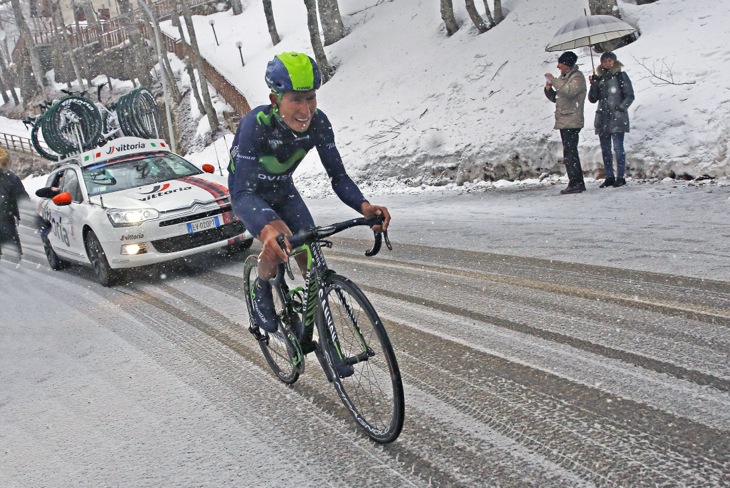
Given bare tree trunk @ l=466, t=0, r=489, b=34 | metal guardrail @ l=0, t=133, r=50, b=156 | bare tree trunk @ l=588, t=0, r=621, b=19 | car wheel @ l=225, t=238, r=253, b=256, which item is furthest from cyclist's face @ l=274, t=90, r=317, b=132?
metal guardrail @ l=0, t=133, r=50, b=156

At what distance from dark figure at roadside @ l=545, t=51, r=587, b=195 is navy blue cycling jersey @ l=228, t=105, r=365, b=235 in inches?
277

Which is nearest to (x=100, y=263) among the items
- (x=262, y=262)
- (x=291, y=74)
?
(x=262, y=262)

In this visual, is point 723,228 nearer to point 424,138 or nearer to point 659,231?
point 659,231

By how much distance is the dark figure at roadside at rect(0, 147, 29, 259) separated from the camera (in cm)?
991

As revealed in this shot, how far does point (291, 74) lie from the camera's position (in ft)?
10.4

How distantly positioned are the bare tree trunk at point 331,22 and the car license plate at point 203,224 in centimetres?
1882

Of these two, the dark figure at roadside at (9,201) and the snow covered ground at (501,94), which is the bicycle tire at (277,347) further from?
the snow covered ground at (501,94)

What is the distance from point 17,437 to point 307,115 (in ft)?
8.73

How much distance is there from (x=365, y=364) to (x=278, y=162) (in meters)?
1.35

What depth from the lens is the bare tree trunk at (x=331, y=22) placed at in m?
24.6

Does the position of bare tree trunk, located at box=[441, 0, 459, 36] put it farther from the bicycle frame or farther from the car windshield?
the bicycle frame

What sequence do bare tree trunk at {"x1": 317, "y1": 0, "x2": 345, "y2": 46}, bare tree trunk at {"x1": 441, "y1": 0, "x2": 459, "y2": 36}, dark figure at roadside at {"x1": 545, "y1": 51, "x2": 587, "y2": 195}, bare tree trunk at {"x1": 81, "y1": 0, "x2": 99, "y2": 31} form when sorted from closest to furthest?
dark figure at roadside at {"x1": 545, "y1": 51, "x2": 587, "y2": 195} → bare tree trunk at {"x1": 441, "y1": 0, "x2": 459, "y2": 36} → bare tree trunk at {"x1": 317, "y1": 0, "x2": 345, "y2": 46} → bare tree trunk at {"x1": 81, "y1": 0, "x2": 99, "y2": 31}


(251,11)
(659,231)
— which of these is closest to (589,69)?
(659,231)

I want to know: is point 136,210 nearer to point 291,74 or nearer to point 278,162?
point 278,162
